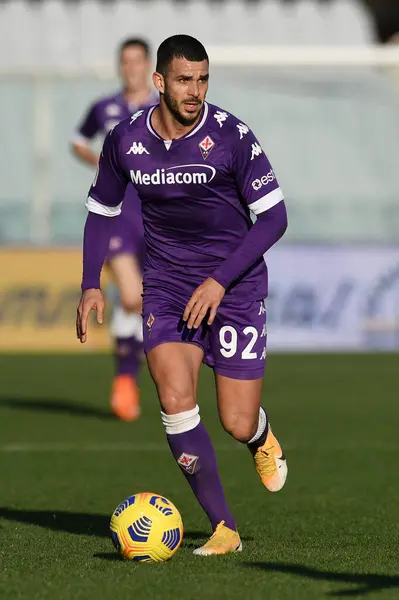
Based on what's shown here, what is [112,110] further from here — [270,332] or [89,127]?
[270,332]

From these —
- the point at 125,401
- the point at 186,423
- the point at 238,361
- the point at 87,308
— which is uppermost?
the point at 87,308

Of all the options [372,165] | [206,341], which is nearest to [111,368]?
[372,165]

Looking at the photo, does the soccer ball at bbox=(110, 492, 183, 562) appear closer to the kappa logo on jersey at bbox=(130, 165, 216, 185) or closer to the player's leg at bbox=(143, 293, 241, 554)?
the player's leg at bbox=(143, 293, 241, 554)

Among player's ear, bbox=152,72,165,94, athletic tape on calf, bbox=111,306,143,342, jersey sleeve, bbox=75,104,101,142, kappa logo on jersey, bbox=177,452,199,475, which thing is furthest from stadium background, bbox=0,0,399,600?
jersey sleeve, bbox=75,104,101,142

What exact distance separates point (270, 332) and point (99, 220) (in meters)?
11.0

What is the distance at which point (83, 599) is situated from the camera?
473cm

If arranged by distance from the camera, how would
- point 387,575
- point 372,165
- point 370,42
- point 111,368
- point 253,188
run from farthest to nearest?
1. point 370,42
2. point 372,165
3. point 111,368
4. point 253,188
5. point 387,575

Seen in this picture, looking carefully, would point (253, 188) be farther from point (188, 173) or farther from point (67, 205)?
point (67, 205)

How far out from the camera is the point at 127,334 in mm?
10758

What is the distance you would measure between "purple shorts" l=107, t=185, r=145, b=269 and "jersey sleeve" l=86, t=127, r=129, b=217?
423 centimetres

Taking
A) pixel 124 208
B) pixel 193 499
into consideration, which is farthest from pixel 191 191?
pixel 124 208

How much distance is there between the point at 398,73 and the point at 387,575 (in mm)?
18712

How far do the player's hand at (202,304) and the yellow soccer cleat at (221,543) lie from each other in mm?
838

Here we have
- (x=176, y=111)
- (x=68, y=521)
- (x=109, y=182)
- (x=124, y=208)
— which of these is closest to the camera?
(x=176, y=111)
